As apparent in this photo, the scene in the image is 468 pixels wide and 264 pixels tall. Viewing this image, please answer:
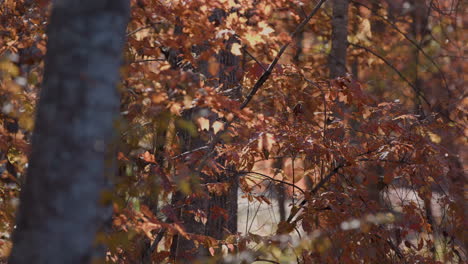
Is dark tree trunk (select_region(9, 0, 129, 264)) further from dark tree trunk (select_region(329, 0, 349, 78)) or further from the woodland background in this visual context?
dark tree trunk (select_region(329, 0, 349, 78))

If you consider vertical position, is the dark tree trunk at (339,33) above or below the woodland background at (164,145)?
above

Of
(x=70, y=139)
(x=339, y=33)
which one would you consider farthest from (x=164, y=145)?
(x=339, y=33)

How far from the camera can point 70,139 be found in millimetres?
2445

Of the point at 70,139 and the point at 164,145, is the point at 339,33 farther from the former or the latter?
the point at 70,139

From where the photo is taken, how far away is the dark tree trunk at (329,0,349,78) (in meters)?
8.63

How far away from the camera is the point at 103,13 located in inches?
99.0

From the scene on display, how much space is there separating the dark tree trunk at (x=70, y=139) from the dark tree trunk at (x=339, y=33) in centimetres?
644

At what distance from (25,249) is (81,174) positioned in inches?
16.6

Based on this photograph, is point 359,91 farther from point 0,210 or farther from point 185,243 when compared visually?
point 0,210

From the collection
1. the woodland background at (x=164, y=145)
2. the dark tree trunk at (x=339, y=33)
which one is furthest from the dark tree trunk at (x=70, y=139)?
the dark tree trunk at (x=339, y=33)

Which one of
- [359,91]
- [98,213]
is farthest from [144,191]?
[359,91]

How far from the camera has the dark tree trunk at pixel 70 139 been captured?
2445 mm

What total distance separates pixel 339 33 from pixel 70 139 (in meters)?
6.91

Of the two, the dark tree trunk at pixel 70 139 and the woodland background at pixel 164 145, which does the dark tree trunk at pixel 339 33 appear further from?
the dark tree trunk at pixel 70 139
